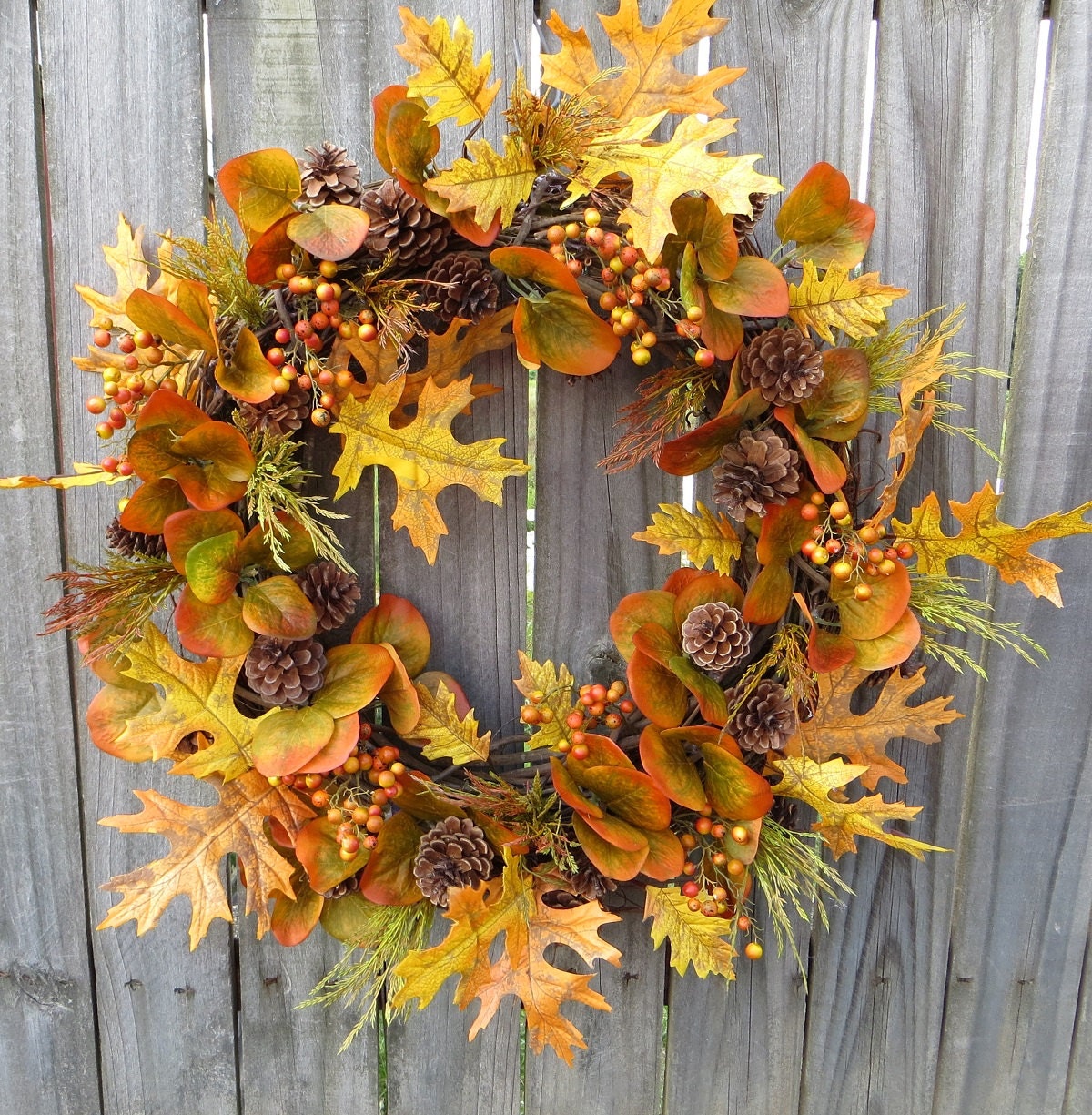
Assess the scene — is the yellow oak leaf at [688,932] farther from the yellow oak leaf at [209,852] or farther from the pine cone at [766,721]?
the yellow oak leaf at [209,852]

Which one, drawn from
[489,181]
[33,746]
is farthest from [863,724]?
[33,746]

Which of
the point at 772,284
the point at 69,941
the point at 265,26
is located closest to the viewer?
the point at 772,284

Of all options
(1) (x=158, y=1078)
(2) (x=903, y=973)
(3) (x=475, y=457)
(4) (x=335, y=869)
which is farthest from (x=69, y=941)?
(2) (x=903, y=973)

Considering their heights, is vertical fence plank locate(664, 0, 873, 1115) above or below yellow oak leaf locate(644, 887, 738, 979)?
above

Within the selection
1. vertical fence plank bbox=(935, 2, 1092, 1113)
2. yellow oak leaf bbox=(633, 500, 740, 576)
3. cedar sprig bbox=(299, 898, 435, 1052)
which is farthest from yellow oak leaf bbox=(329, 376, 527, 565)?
vertical fence plank bbox=(935, 2, 1092, 1113)

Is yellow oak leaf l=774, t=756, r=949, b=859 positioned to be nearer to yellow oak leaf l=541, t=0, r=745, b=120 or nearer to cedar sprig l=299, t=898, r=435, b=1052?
cedar sprig l=299, t=898, r=435, b=1052

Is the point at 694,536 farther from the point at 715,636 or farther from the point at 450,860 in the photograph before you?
the point at 450,860

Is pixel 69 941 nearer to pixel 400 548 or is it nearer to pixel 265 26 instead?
pixel 400 548
